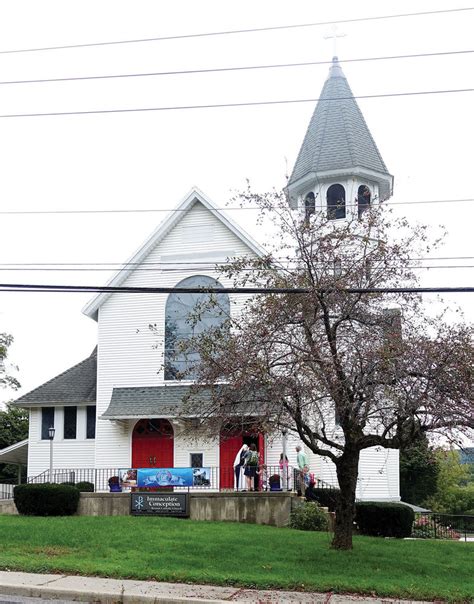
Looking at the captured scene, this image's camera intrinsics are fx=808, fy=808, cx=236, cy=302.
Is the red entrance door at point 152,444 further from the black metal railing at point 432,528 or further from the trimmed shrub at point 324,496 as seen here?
the black metal railing at point 432,528

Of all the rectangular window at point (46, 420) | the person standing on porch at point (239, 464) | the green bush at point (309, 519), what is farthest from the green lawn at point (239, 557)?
the rectangular window at point (46, 420)

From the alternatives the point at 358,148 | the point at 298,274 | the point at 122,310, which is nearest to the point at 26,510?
the point at 122,310

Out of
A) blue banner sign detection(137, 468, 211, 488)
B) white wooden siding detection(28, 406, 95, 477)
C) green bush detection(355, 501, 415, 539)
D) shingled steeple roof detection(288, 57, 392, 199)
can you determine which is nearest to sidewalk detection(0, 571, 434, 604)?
green bush detection(355, 501, 415, 539)

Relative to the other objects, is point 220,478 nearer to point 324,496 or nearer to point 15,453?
point 324,496

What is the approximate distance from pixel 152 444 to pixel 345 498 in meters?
15.5

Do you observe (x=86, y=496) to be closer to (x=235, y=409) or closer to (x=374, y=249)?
(x=235, y=409)

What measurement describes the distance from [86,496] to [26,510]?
5.77 feet

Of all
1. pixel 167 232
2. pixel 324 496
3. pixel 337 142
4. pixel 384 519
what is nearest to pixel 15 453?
pixel 167 232

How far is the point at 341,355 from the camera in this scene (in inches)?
583

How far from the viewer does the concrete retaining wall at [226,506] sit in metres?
22.2

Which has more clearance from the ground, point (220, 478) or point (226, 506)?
point (220, 478)

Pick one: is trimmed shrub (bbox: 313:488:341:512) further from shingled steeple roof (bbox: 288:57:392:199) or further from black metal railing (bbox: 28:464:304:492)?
shingled steeple roof (bbox: 288:57:392:199)

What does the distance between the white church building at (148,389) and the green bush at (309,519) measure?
266 inches

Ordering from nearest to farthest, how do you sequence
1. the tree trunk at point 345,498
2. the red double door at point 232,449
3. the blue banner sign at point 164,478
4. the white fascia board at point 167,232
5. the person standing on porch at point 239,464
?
the tree trunk at point 345,498 < the person standing on porch at point 239,464 < the blue banner sign at point 164,478 < the red double door at point 232,449 < the white fascia board at point 167,232
